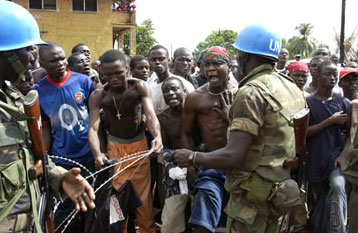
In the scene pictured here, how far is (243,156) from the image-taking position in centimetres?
268

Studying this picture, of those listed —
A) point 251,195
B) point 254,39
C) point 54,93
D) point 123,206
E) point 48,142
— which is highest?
point 254,39

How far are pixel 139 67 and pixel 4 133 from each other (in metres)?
3.95

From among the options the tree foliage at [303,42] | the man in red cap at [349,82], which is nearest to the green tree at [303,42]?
the tree foliage at [303,42]

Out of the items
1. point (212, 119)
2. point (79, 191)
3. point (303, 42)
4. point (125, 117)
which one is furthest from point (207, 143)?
point (303, 42)

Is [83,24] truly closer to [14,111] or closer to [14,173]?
[14,111]

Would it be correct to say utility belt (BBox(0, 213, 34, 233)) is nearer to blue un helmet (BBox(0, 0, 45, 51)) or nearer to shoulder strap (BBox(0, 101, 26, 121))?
shoulder strap (BBox(0, 101, 26, 121))

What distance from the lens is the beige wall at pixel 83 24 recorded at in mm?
26078

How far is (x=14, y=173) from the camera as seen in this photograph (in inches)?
85.3

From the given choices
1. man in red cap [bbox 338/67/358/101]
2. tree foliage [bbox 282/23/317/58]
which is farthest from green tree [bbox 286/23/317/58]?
man in red cap [bbox 338/67/358/101]

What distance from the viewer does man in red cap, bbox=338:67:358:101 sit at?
4.89 metres

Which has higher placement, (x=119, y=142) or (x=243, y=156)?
(x=243, y=156)

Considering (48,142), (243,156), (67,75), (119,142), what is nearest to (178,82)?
(119,142)

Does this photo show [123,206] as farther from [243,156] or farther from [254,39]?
[254,39]

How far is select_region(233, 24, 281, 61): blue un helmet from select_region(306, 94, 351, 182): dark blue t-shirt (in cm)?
171
